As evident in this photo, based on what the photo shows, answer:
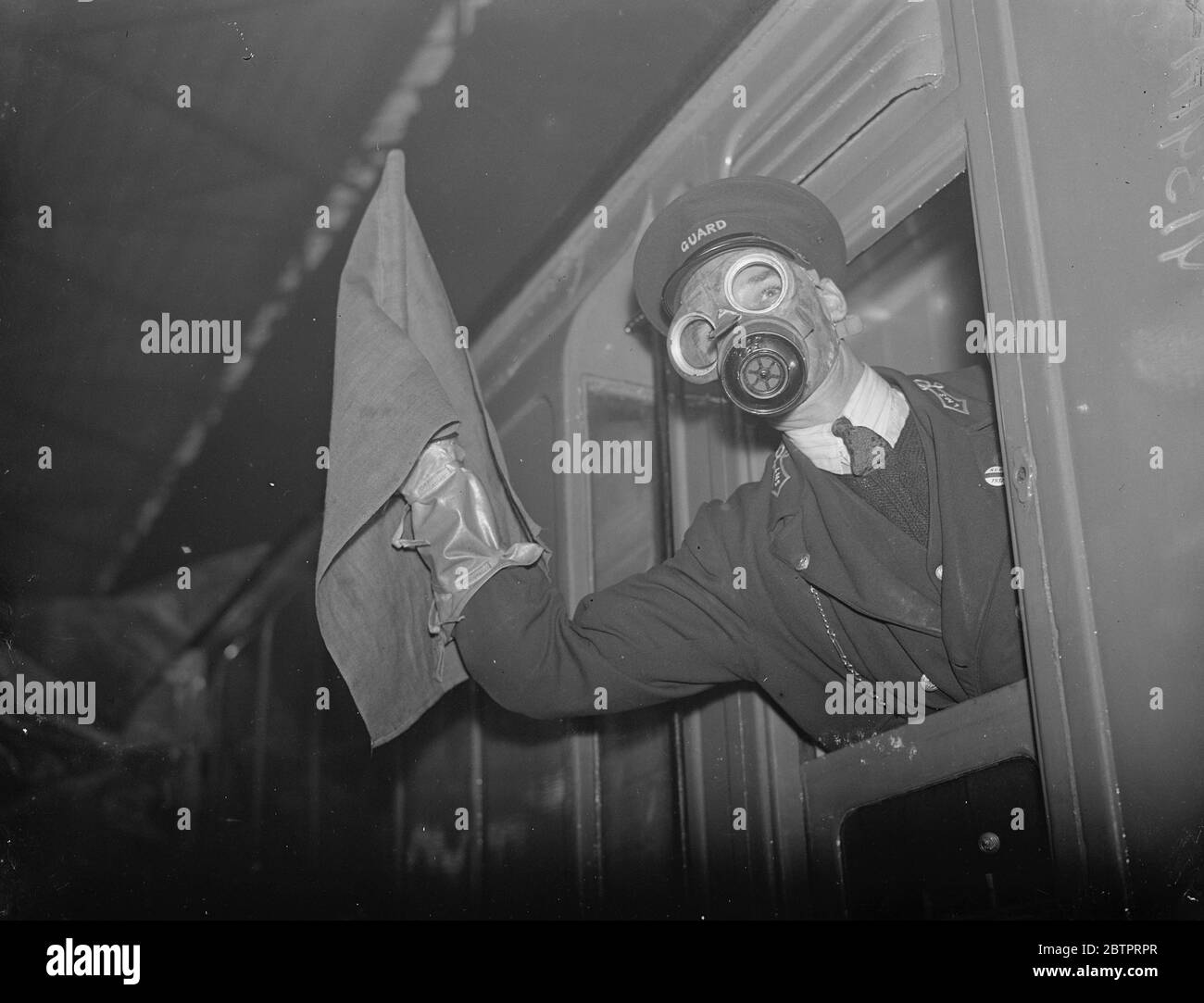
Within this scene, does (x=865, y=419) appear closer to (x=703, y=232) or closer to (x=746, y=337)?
(x=746, y=337)

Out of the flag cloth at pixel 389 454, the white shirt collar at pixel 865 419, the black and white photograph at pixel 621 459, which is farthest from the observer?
the white shirt collar at pixel 865 419

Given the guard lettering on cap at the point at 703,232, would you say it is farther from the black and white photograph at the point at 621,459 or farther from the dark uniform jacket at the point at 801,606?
the dark uniform jacket at the point at 801,606

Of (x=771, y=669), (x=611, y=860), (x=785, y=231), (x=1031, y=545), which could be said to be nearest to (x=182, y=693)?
(x=611, y=860)

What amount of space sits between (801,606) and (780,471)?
0.85 ft

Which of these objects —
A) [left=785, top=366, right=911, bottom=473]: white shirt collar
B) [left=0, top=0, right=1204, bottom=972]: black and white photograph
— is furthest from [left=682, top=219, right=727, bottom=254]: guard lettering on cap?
[left=785, top=366, right=911, bottom=473]: white shirt collar

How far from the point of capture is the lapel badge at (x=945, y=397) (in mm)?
1691

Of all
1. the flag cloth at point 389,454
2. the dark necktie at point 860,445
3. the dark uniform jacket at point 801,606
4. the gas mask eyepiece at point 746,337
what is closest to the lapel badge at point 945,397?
the dark uniform jacket at point 801,606

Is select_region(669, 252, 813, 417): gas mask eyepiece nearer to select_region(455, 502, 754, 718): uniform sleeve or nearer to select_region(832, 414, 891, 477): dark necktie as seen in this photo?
select_region(832, 414, 891, 477): dark necktie

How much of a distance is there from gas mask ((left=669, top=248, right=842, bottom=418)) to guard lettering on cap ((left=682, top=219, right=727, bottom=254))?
1.8 inches

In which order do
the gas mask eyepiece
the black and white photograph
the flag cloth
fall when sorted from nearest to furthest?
1. the black and white photograph
2. the flag cloth
3. the gas mask eyepiece

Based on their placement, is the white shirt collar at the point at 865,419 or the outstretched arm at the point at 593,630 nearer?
the outstretched arm at the point at 593,630

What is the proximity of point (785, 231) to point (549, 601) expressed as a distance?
80cm

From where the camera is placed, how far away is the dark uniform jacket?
1.54 m

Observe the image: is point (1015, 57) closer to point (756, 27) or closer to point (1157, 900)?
point (756, 27)
